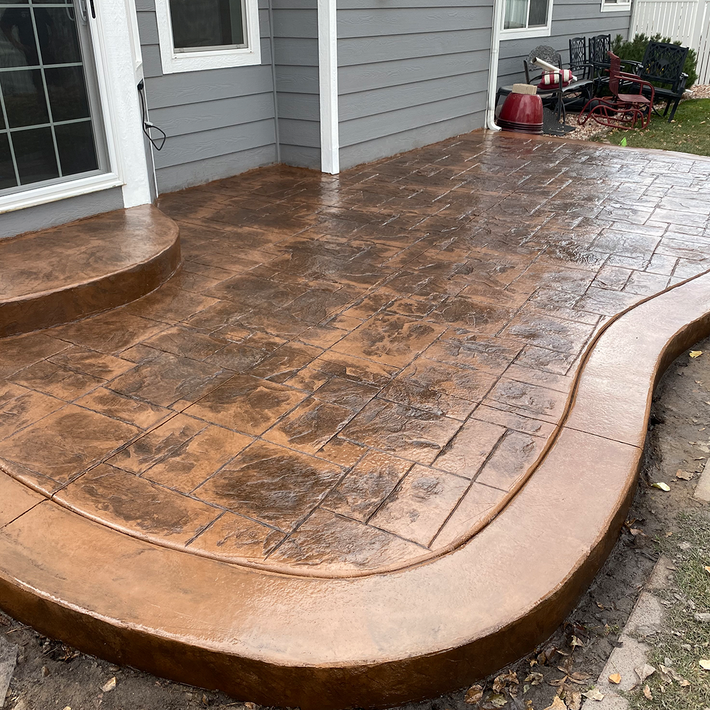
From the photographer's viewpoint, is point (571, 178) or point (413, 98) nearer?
point (571, 178)

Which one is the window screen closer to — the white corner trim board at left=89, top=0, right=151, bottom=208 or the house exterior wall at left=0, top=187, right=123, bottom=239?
the white corner trim board at left=89, top=0, right=151, bottom=208

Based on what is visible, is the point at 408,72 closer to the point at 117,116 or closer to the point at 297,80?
the point at 297,80

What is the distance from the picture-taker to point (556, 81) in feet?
26.8

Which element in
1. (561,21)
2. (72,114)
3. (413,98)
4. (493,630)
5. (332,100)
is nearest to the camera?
(493,630)

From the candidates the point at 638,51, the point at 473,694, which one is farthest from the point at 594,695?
the point at 638,51

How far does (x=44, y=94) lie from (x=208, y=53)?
5.71ft

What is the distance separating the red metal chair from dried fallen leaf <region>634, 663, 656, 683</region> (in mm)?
8478

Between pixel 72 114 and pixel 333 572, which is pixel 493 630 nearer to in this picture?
pixel 333 572

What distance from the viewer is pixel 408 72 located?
6.55 m

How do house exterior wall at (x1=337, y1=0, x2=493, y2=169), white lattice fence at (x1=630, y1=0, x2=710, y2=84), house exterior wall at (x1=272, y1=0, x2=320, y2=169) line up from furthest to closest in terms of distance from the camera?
white lattice fence at (x1=630, y1=0, x2=710, y2=84), house exterior wall at (x1=337, y1=0, x2=493, y2=169), house exterior wall at (x1=272, y1=0, x2=320, y2=169)

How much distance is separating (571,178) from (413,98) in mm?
1894

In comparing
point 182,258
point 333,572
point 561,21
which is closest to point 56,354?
point 182,258

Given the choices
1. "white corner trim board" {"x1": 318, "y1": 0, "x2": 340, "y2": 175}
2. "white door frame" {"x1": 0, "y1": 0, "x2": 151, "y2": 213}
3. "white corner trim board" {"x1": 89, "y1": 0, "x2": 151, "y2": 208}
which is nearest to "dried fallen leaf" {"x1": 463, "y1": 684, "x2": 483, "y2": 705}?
"white door frame" {"x1": 0, "y1": 0, "x2": 151, "y2": 213}

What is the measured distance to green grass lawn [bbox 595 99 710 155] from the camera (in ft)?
25.2
